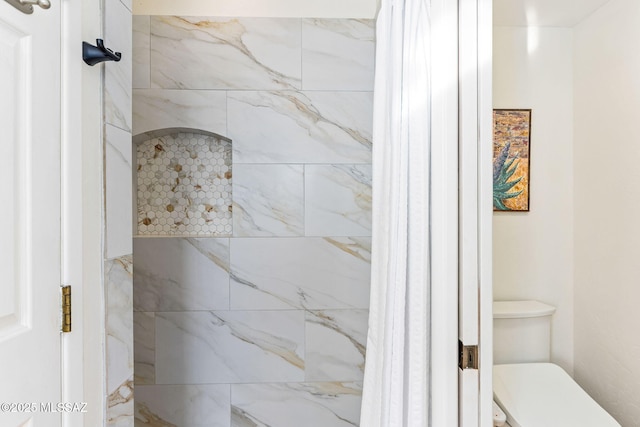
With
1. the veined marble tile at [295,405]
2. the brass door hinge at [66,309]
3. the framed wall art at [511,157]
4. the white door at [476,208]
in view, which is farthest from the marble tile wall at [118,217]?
the framed wall art at [511,157]

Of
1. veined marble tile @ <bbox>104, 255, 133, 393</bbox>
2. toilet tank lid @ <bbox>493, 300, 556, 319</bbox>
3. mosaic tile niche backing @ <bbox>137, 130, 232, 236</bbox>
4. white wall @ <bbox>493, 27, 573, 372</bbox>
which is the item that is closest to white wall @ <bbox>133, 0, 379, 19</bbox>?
mosaic tile niche backing @ <bbox>137, 130, 232, 236</bbox>

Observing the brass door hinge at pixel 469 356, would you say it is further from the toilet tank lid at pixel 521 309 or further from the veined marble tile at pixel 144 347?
the veined marble tile at pixel 144 347

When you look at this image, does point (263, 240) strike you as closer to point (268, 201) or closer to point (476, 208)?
point (268, 201)

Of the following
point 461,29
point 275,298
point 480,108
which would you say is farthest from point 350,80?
Answer: point 275,298

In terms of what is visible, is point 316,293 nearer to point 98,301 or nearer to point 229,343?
point 229,343

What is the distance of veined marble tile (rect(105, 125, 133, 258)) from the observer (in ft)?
2.78

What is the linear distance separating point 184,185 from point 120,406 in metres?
1.07

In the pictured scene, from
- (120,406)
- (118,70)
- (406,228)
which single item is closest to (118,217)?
(118,70)

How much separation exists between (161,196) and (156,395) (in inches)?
37.5

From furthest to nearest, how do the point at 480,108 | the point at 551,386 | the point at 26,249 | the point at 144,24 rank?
the point at 144,24, the point at 551,386, the point at 480,108, the point at 26,249

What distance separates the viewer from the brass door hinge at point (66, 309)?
2.31ft

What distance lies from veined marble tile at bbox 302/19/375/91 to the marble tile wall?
87cm

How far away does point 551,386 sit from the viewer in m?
1.04

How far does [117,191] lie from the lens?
2.89ft
